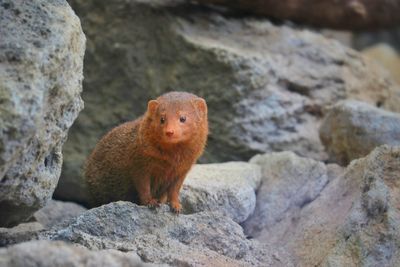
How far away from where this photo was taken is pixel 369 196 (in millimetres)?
4812

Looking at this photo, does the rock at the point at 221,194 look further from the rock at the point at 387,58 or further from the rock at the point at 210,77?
the rock at the point at 387,58

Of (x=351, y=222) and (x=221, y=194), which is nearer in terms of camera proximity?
(x=351, y=222)

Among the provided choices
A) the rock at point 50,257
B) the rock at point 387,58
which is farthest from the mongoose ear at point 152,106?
the rock at point 387,58

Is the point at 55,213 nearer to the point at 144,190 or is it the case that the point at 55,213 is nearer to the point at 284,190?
the point at 144,190

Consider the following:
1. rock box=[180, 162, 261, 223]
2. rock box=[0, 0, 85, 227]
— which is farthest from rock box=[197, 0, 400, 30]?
rock box=[0, 0, 85, 227]

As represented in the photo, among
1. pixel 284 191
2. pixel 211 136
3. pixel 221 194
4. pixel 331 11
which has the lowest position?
pixel 211 136

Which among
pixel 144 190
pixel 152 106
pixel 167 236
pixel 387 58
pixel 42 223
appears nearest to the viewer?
pixel 167 236

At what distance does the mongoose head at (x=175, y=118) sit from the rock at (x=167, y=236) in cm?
50

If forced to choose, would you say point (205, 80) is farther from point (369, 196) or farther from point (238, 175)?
point (369, 196)

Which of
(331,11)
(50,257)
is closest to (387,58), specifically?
(331,11)

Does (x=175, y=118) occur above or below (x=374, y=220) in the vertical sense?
above

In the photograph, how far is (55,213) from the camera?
6.18 m

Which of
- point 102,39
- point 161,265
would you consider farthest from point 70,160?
point 161,265

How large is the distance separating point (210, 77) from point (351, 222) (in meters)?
2.94
